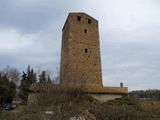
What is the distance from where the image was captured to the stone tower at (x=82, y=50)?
13.5 meters

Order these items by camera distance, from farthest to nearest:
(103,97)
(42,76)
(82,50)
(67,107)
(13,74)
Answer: (13,74)
(82,50)
(103,97)
(42,76)
(67,107)

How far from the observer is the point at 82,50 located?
14.4m

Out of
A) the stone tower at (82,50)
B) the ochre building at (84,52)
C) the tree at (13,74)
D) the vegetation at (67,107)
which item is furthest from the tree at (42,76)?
the tree at (13,74)

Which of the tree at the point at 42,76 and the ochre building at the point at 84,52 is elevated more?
the ochre building at the point at 84,52

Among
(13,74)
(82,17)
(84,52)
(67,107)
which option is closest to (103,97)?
(67,107)

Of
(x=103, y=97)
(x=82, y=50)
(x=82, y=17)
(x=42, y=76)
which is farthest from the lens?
(x=82, y=17)

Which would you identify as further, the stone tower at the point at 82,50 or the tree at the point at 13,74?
the tree at the point at 13,74

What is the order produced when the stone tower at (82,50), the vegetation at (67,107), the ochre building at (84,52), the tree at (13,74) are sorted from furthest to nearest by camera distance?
the tree at (13,74) → the stone tower at (82,50) → the ochre building at (84,52) → the vegetation at (67,107)

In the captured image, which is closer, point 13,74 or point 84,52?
point 84,52

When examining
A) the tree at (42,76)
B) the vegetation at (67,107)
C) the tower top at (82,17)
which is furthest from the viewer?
the tower top at (82,17)

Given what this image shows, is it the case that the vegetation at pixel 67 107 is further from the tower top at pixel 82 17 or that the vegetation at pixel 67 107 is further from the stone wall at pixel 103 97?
the tower top at pixel 82 17

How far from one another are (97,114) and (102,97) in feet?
17.3

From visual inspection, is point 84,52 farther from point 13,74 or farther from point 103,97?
point 13,74

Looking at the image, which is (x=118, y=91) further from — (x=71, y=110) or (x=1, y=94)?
(x=1, y=94)
